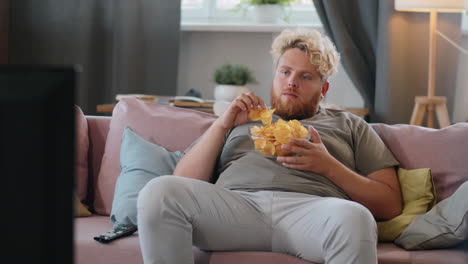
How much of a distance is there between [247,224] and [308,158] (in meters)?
0.29

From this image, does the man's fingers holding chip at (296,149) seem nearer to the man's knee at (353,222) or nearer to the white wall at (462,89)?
the man's knee at (353,222)

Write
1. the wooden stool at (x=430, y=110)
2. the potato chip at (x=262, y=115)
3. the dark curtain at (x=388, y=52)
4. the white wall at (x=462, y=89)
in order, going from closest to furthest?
the potato chip at (x=262, y=115) < the wooden stool at (x=430, y=110) < the dark curtain at (x=388, y=52) < the white wall at (x=462, y=89)

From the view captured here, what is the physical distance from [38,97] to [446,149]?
1916 mm

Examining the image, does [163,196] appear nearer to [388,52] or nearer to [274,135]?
[274,135]

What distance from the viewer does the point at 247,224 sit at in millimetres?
1903

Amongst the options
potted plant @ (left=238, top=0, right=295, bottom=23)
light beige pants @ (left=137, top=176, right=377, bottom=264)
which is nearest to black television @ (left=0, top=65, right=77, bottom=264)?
light beige pants @ (left=137, top=176, right=377, bottom=264)

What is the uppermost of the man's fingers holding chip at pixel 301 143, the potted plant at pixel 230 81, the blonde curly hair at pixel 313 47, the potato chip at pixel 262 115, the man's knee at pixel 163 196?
the blonde curly hair at pixel 313 47

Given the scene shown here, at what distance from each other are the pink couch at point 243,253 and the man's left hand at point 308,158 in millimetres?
302

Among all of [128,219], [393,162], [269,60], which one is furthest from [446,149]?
[269,60]

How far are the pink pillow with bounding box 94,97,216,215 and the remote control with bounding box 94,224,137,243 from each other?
0.25m

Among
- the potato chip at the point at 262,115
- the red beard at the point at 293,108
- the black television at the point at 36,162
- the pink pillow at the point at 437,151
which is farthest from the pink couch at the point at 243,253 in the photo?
the black television at the point at 36,162

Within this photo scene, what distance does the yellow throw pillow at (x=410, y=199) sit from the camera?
2.07 m

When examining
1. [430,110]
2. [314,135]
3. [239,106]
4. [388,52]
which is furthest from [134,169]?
[388,52]

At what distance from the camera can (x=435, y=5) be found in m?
3.34
